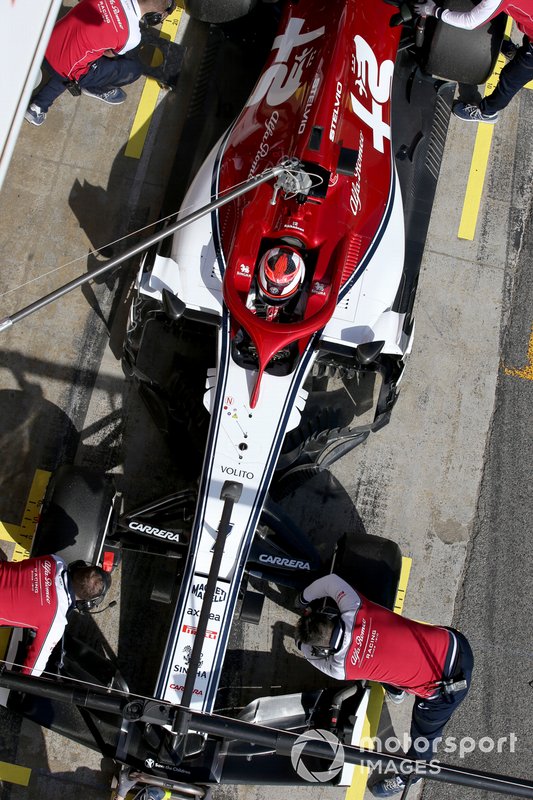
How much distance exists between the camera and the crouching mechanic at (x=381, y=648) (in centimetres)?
568

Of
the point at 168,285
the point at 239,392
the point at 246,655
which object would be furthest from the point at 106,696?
the point at 168,285

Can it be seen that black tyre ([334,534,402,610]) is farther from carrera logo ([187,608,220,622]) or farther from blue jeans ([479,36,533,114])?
blue jeans ([479,36,533,114])

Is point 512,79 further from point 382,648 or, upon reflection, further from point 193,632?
point 193,632

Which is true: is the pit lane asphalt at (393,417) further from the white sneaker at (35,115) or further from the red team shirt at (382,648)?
the red team shirt at (382,648)

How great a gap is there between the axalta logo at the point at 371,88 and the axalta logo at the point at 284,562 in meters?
2.95

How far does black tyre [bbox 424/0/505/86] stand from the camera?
21.3ft

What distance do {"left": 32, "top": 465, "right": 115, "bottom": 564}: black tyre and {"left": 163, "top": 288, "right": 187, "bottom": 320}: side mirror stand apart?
4.17ft

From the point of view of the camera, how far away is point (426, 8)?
6.39 meters

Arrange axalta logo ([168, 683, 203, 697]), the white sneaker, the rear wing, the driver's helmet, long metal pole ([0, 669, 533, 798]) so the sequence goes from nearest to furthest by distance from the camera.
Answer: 1. the rear wing
2. long metal pole ([0, 669, 533, 798])
3. the driver's helmet
4. axalta logo ([168, 683, 203, 697])
5. the white sneaker

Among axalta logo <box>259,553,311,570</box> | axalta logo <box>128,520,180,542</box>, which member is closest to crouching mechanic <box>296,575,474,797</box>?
axalta logo <box>259,553,311,570</box>

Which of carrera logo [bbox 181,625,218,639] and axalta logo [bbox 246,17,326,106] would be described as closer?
carrera logo [bbox 181,625,218,639]

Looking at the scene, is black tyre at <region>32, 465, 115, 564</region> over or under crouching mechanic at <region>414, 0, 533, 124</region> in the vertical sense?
under

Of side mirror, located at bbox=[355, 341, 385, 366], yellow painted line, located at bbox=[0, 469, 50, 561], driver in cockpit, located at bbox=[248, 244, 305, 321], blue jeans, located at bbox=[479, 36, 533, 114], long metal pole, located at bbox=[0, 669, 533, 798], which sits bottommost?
long metal pole, located at bbox=[0, 669, 533, 798]

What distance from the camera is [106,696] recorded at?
17.4 ft
